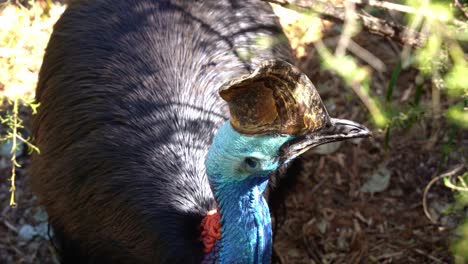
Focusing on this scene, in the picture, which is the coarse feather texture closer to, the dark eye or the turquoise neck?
the turquoise neck

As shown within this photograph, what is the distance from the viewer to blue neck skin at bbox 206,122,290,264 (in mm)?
1950

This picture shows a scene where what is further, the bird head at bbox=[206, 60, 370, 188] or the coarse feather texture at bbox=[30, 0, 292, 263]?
the coarse feather texture at bbox=[30, 0, 292, 263]

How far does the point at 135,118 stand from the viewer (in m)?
2.53

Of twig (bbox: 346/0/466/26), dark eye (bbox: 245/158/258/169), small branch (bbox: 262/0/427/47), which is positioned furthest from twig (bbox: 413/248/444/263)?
dark eye (bbox: 245/158/258/169)

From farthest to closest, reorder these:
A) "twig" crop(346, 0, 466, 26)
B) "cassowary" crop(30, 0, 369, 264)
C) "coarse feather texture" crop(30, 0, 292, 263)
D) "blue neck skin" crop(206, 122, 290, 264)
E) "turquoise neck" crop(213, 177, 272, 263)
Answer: "coarse feather texture" crop(30, 0, 292, 263) → "cassowary" crop(30, 0, 369, 264) → "turquoise neck" crop(213, 177, 272, 263) → "blue neck skin" crop(206, 122, 290, 264) → "twig" crop(346, 0, 466, 26)

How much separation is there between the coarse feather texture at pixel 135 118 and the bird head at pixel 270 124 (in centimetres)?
42

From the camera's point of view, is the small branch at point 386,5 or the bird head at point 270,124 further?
→ the small branch at point 386,5

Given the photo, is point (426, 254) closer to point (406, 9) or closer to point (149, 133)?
point (149, 133)

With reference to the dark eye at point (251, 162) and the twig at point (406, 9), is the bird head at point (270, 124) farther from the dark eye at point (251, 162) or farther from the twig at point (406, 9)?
the twig at point (406, 9)

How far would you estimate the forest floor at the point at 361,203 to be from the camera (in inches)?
129

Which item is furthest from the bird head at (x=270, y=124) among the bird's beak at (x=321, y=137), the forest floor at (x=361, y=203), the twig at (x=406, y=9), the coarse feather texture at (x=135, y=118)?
the forest floor at (x=361, y=203)

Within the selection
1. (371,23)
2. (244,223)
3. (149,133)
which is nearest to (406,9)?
(371,23)

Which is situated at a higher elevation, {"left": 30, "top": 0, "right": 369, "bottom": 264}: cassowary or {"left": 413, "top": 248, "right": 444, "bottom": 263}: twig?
{"left": 30, "top": 0, "right": 369, "bottom": 264}: cassowary

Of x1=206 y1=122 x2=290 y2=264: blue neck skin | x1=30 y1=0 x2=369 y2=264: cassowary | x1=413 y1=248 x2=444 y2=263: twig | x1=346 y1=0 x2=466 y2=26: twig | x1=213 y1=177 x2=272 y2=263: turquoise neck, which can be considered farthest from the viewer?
x1=413 y1=248 x2=444 y2=263: twig
